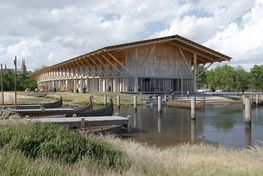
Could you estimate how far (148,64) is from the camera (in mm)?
55906

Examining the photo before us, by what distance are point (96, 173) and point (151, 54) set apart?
166ft

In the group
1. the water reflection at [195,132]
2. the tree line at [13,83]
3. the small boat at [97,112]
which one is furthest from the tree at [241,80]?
the small boat at [97,112]

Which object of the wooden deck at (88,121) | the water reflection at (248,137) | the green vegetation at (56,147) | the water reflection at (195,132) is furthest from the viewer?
the water reflection at (195,132)

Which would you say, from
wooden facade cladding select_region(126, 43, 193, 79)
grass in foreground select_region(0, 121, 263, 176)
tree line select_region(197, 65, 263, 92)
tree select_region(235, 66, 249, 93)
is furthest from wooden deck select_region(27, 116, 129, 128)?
tree select_region(235, 66, 249, 93)

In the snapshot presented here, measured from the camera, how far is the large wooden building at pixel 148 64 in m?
53.8

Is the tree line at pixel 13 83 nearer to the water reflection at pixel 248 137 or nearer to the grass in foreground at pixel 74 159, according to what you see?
the water reflection at pixel 248 137

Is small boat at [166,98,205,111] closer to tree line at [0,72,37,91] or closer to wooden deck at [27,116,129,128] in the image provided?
wooden deck at [27,116,129,128]

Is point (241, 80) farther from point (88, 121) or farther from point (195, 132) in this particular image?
point (88, 121)

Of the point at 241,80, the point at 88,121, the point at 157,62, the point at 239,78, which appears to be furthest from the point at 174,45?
the point at 88,121

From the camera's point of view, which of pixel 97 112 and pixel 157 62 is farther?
pixel 157 62

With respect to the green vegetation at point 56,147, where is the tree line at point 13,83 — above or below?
above

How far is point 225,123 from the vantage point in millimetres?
25141

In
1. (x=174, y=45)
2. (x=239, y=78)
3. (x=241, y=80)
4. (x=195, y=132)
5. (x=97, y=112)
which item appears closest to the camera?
(x=195, y=132)

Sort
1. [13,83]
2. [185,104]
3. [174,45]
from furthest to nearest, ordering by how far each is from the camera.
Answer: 1. [13,83]
2. [174,45]
3. [185,104]
